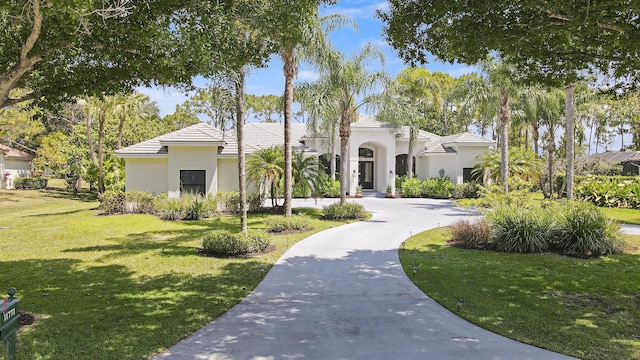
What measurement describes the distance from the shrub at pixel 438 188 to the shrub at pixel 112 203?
66.1 ft

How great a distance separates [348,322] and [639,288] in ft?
21.5

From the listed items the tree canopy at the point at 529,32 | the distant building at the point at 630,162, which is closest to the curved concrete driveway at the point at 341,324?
the tree canopy at the point at 529,32

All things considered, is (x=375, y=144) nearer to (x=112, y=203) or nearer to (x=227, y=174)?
(x=227, y=174)

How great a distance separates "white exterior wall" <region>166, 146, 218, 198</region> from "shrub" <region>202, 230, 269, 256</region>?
1007 cm

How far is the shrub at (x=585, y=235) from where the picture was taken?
1116cm

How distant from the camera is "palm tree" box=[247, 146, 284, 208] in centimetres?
1792

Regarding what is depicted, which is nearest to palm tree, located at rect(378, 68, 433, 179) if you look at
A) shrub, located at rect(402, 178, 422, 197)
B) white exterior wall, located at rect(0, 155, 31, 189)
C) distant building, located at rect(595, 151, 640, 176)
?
shrub, located at rect(402, 178, 422, 197)

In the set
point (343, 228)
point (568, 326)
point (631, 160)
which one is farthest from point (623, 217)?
point (631, 160)

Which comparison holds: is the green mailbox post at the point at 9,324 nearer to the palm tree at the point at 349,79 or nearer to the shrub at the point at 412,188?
the palm tree at the point at 349,79

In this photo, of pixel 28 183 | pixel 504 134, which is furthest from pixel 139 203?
pixel 28 183

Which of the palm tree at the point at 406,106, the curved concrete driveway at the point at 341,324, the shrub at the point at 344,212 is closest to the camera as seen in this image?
the curved concrete driveway at the point at 341,324

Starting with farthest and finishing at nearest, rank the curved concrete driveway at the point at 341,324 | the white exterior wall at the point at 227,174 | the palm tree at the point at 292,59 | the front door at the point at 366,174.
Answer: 1. the front door at the point at 366,174
2. the white exterior wall at the point at 227,174
3. the palm tree at the point at 292,59
4. the curved concrete driveway at the point at 341,324

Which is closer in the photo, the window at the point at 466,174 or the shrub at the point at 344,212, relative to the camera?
the shrub at the point at 344,212

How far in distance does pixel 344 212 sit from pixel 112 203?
11788mm
